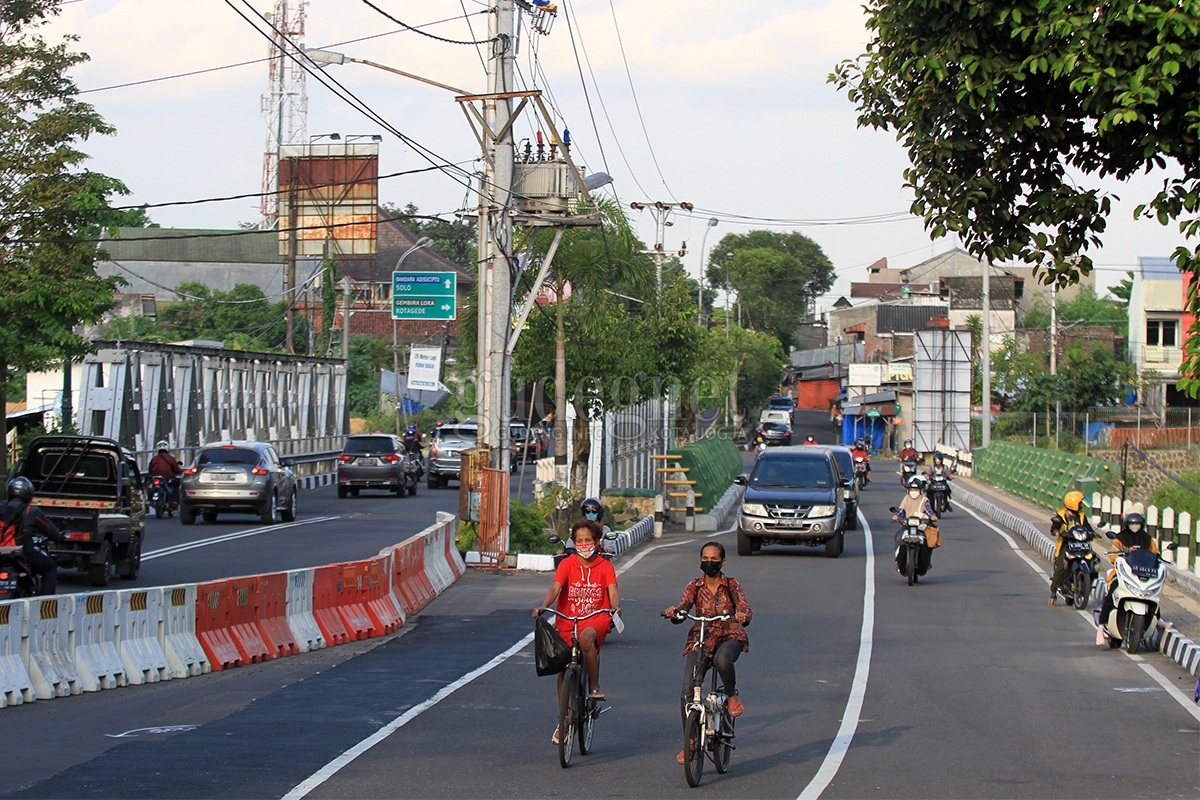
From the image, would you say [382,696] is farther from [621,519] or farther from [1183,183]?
[621,519]

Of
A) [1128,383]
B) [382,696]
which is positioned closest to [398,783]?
[382,696]

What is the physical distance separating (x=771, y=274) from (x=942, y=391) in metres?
64.4

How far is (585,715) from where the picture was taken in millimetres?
9531

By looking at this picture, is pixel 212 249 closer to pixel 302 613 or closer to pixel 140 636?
pixel 302 613

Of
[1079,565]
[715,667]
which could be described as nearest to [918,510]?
[1079,565]

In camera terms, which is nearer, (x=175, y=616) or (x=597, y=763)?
(x=597, y=763)

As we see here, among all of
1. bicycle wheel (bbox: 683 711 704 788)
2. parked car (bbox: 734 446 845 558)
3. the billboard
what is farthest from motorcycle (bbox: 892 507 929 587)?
the billboard

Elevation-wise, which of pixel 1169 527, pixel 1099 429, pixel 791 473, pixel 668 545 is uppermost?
pixel 1099 429

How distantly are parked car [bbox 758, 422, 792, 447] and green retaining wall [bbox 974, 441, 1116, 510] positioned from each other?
17531 mm

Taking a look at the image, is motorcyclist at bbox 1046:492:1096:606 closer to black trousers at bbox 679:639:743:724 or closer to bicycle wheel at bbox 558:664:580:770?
black trousers at bbox 679:639:743:724

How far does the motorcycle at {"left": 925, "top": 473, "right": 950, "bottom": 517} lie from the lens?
36.8 meters

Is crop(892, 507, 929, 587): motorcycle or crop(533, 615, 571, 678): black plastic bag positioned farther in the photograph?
crop(892, 507, 929, 587): motorcycle

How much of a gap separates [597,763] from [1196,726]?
5.25 m

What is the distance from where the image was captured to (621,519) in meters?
32.7
